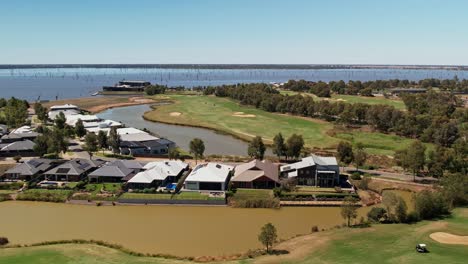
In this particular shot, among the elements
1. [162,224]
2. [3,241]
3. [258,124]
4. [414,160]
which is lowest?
[162,224]

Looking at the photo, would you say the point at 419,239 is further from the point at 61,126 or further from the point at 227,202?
the point at 61,126

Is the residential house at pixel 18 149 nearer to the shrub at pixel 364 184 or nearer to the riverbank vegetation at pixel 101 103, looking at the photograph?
the shrub at pixel 364 184

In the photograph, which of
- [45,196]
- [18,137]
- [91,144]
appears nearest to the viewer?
[45,196]

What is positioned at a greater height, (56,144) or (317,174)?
(56,144)

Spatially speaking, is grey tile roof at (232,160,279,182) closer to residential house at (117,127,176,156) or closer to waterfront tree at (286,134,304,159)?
waterfront tree at (286,134,304,159)

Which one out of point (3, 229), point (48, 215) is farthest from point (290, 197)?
point (3, 229)

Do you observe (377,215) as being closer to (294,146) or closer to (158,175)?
(294,146)

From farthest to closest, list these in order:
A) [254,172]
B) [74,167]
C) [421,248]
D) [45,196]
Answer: [74,167]
[254,172]
[45,196]
[421,248]

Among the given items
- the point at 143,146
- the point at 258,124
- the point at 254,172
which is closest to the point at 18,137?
the point at 143,146
